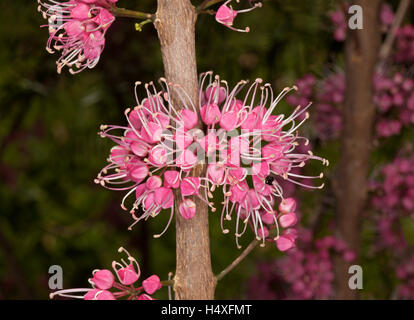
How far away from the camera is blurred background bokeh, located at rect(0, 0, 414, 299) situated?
6.39ft

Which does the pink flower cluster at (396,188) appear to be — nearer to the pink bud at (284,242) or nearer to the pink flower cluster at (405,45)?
the pink flower cluster at (405,45)

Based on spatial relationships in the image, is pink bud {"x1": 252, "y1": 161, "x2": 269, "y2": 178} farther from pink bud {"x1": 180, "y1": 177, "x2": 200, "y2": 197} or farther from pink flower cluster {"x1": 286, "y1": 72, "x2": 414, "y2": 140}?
pink flower cluster {"x1": 286, "y1": 72, "x2": 414, "y2": 140}

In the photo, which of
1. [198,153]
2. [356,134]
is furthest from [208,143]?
[356,134]

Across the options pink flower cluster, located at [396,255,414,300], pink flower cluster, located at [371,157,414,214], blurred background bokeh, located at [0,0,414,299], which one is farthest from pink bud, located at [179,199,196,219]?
pink flower cluster, located at [396,255,414,300]

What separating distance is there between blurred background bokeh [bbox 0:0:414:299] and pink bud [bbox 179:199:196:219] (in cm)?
84

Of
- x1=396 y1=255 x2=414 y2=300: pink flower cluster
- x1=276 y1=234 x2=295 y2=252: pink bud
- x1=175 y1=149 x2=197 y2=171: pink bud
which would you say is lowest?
x1=396 y1=255 x2=414 y2=300: pink flower cluster

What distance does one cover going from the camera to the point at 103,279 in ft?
3.23

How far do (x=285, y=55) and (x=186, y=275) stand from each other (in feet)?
4.62

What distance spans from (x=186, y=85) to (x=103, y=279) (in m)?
0.36

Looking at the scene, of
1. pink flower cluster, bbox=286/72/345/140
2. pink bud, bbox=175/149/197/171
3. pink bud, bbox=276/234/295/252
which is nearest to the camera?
pink bud, bbox=175/149/197/171

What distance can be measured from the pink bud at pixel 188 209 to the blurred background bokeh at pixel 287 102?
2.76 ft

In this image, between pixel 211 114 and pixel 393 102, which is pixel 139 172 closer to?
pixel 211 114

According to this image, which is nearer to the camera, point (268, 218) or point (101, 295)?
point (101, 295)
